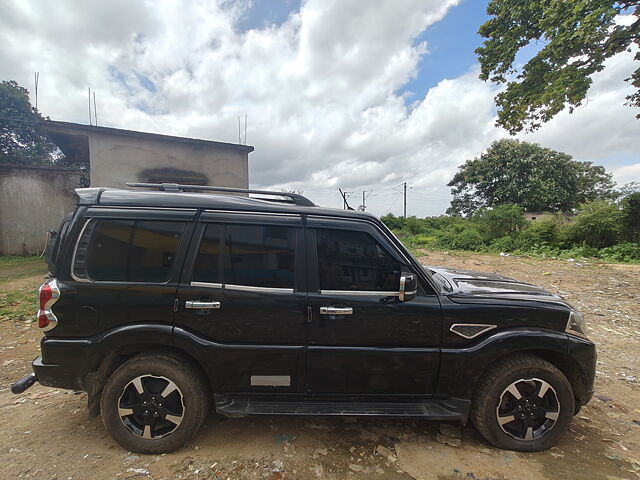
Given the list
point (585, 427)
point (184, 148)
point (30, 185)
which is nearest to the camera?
point (585, 427)

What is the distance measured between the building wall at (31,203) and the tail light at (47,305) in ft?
38.0

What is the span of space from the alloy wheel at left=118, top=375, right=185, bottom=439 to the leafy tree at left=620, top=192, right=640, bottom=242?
16315 millimetres

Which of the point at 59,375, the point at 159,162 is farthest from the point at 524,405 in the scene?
the point at 159,162

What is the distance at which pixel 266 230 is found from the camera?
214 cm

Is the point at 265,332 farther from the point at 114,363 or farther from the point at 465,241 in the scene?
the point at 465,241

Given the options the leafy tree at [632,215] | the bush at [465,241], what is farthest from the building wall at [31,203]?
the leafy tree at [632,215]

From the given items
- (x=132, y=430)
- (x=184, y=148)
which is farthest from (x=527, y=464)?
(x=184, y=148)

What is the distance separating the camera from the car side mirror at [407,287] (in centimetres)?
200

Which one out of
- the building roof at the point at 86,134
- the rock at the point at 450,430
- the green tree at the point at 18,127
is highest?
the green tree at the point at 18,127

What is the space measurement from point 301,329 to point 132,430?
4.80 feet

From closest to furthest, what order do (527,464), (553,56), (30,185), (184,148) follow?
1. (527,464)
2. (553,56)
3. (184,148)
4. (30,185)

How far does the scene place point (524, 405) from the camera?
6.94ft

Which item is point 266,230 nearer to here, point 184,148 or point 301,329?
point 301,329

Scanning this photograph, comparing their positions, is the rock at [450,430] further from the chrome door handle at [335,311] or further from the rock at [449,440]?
the chrome door handle at [335,311]
